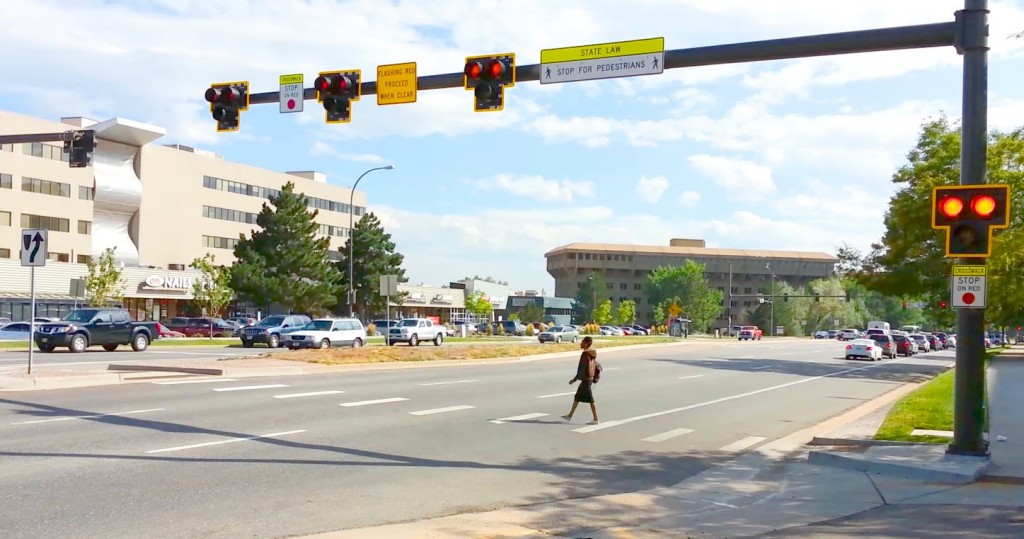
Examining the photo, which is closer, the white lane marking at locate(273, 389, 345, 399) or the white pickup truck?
the white lane marking at locate(273, 389, 345, 399)

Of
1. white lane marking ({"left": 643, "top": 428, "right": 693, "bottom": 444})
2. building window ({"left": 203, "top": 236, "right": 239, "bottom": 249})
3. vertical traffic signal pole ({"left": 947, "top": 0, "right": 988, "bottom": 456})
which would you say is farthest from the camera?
building window ({"left": 203, "top": 236, "right": 239, "bottom": 249})

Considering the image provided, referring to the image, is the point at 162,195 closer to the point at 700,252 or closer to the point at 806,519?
the point at 806,519

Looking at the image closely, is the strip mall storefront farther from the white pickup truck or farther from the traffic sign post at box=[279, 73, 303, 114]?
the traffic sign post at box=[279, 73, 303, 114]

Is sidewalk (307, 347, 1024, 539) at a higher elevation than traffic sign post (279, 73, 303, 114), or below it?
below

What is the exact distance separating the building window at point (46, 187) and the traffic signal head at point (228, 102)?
61.3 m

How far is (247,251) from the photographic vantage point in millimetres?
73062

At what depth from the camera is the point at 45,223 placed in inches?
2773

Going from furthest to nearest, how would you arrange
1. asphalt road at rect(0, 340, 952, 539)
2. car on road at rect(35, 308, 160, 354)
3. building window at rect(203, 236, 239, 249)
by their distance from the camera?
1. building window at rect(203, 236, 239, 249)
2. car on road at rect(35, 308, 160, 354)
3. asphalt road at rect(0, 340, 952, 539)

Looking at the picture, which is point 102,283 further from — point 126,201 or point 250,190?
point 250,190

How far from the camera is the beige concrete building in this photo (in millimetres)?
68000

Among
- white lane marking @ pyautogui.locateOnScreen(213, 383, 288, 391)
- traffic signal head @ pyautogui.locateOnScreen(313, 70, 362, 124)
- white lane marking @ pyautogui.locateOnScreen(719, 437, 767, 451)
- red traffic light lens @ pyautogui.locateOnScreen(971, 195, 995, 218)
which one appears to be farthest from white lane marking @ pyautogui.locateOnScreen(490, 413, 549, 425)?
red traffic light lens @ pyautogui.locateOnScreen(971, 195, 995, 218)

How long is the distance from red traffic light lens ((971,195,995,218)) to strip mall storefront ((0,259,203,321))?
5310cm

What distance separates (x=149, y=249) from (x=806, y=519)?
80257 millimetres

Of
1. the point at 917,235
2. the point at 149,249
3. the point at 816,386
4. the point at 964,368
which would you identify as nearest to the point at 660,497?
the point at 964,368
